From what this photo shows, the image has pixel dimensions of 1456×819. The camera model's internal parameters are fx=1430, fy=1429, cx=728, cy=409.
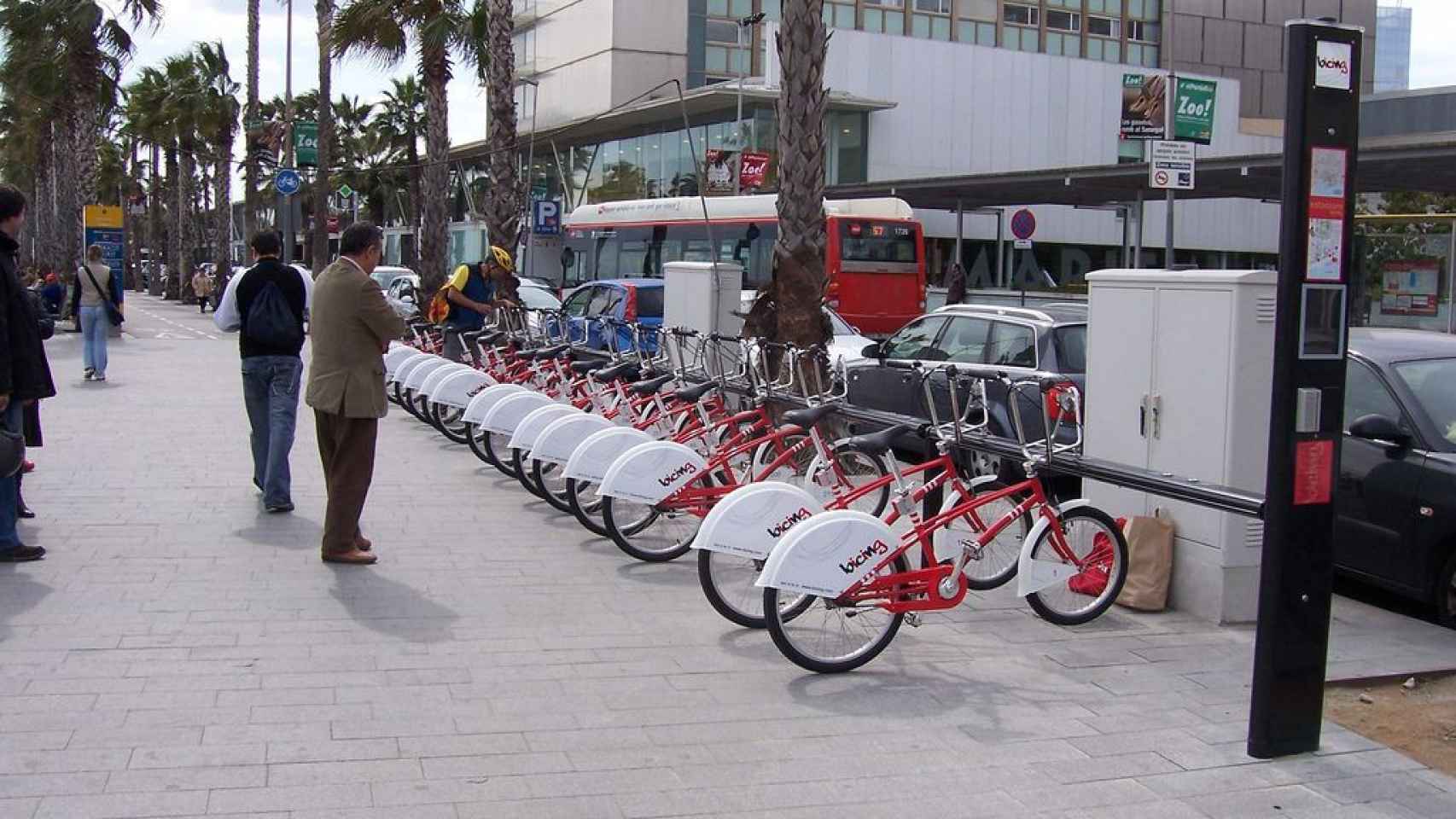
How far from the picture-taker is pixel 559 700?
555 cm

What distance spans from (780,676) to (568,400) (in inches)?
218

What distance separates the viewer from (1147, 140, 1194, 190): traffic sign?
15.9 m

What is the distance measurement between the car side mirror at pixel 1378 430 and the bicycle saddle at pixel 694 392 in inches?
150

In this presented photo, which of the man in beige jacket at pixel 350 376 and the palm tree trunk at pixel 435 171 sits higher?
the palm tree trunk at pixel 435 171

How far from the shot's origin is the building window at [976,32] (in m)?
56.3

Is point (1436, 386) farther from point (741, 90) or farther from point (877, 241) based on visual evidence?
point (741, 90)

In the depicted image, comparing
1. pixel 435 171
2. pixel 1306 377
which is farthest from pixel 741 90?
pixel 1306 377

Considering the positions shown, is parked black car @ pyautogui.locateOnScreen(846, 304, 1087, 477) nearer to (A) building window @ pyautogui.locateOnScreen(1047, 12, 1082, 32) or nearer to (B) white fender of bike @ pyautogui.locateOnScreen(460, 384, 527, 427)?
(B) white fender of bike @ pyautogui.locateOnScreen(460, 384, 527, 427)

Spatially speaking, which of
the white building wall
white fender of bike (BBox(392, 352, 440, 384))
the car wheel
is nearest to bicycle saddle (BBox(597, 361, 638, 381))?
white fender of bike (BBox(392, 352, 440, 384))

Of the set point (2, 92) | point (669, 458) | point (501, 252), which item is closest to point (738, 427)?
point (669, 458)

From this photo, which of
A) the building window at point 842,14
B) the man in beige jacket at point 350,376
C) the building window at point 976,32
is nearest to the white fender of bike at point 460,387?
the man in beige jacket at point 350,376

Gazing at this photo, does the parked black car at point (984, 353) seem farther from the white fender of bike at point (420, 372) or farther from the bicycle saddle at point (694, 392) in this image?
the white fender of bike at point (420, 372)

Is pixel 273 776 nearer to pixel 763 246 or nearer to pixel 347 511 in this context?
pixel 347 511

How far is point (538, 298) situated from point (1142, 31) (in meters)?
44.2
